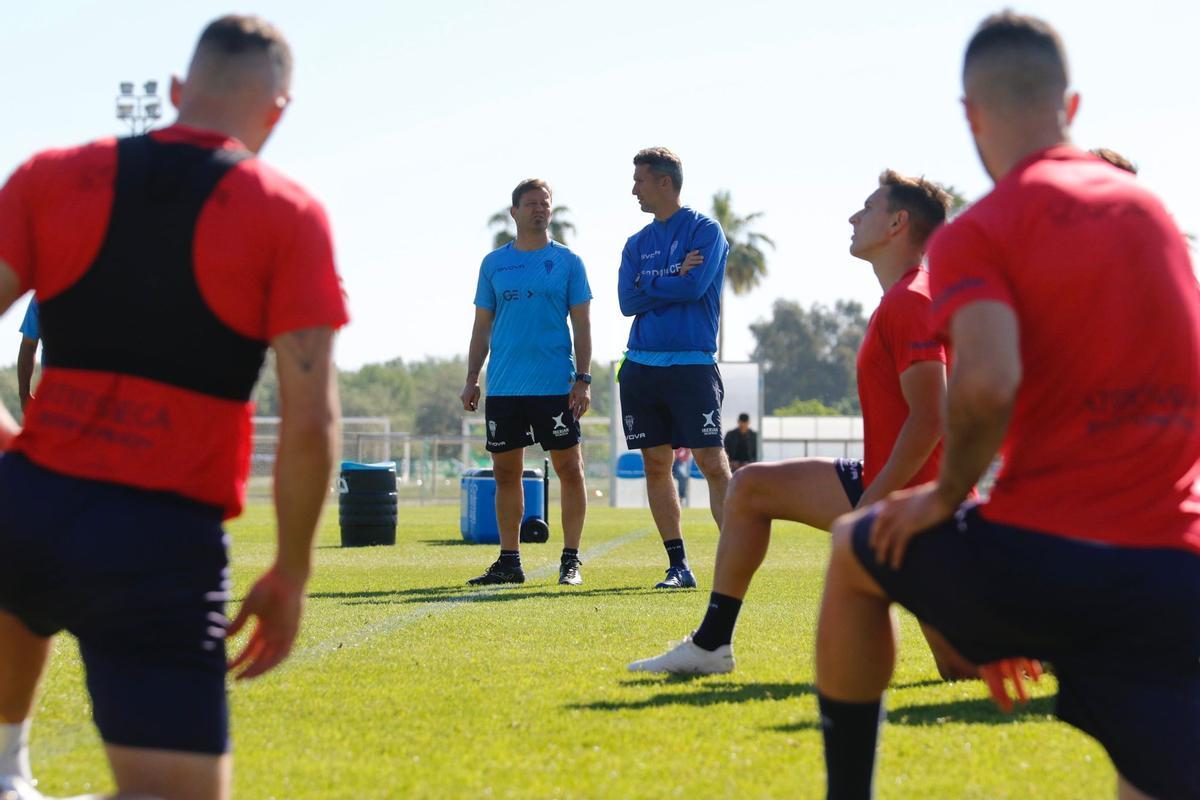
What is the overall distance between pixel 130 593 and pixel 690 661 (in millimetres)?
3206

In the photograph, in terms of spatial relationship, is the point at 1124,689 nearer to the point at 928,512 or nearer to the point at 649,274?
the point at 928,512

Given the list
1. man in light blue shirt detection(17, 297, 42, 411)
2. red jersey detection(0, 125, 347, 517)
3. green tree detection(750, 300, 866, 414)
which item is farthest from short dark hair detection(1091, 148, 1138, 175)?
green tree detection(750, 300, 866, 414)

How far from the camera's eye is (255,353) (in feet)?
9.64

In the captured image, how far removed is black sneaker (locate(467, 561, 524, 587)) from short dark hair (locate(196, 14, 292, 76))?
7.06 metres

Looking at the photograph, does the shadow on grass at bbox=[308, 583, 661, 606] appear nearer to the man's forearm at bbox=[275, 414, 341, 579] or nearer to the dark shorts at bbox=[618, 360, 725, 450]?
the dark shorts at bbox=[618, 360, 725, 450]

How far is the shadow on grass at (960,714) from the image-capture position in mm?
4641

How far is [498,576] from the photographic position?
392 inches

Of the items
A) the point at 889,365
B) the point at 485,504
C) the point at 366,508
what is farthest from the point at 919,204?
the point at 485,504

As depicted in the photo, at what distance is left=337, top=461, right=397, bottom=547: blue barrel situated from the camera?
1543 cm

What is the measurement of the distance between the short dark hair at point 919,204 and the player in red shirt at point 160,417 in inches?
118

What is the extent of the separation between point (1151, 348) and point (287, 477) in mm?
1704

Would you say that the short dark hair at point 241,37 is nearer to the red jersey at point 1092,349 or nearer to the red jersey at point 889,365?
the red jersey at point 1092,349

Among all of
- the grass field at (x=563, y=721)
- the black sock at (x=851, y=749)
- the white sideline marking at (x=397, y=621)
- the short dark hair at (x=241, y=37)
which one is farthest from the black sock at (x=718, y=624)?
the short dark hair at (x=241, y=37)

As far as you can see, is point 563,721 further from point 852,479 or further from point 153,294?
point 153,294
